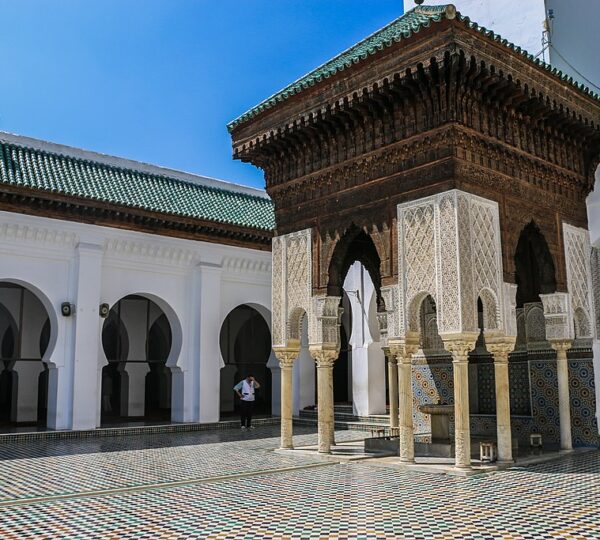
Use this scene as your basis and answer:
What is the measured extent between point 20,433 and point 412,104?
6051 millimetres

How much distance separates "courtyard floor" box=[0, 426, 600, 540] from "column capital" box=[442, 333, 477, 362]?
2.95ft

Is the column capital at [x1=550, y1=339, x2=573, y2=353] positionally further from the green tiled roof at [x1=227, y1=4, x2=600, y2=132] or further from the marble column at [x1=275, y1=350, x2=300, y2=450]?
the marble column at [x1=275, y1=350, x2=300, y2=450]

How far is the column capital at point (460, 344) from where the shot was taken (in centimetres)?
514

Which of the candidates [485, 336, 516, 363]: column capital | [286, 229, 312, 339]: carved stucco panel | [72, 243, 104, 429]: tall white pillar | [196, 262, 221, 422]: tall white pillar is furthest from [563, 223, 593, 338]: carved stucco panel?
[72, 243, 104, 429]: tall white pillar

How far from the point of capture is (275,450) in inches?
265

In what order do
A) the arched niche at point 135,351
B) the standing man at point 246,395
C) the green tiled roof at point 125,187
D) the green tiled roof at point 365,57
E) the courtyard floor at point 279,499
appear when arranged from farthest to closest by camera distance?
the arched niche at point 135,351 → the standing man at point 246,395 → the green tiled roof at point 125,187 → the green tiled roof at point 365,57 → the courtyard floor at point 279,499

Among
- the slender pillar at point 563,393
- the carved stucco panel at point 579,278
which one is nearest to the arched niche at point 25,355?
the slender pillar at point 563,393

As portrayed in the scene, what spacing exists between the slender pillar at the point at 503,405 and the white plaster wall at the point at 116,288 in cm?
526

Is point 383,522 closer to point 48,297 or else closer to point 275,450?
point 275,450

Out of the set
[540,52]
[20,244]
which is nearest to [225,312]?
[20,244]

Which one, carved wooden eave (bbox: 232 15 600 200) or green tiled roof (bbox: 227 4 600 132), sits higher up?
green tiled roof (bbox: 227 4 600 132)

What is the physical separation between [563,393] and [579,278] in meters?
1.09

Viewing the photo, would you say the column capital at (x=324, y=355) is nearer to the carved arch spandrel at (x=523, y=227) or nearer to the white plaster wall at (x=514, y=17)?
the carved arch spandrel at (x=523, y=227)

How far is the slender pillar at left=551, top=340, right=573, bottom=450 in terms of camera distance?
6.27 m
